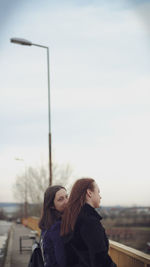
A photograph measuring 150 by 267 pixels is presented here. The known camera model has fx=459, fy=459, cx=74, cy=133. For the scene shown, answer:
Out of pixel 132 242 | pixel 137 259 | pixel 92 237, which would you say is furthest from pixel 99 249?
pixel 132 242

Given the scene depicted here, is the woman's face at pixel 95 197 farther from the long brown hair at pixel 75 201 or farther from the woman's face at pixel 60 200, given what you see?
the woman's face at pixel 60 200

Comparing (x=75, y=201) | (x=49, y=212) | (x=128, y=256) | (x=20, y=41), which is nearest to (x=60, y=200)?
(x=49, y=212)

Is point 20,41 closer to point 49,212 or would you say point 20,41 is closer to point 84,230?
point 49,212

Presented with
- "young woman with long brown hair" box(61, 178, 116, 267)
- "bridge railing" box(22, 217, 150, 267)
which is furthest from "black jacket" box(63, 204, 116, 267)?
"bridge railing" box(22, 217, 150, 267)

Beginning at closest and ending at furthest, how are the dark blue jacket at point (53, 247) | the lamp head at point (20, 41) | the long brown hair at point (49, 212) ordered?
the dark blue jacket at point (53, 247), the long brown hair at point (49, 212), the lamp head at point (20, 41)

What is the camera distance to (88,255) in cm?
319

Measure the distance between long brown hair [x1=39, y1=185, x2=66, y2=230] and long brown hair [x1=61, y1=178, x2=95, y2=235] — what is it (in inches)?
19.3

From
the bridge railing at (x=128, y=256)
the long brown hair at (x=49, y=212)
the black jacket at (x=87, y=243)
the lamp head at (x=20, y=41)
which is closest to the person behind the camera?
the black jacket at (x=87, y=243)

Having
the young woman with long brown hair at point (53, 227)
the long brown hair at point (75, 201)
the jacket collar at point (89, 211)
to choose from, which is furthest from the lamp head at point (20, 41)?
the jacket collar at point (89, 211)

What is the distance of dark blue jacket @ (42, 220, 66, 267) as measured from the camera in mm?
3344

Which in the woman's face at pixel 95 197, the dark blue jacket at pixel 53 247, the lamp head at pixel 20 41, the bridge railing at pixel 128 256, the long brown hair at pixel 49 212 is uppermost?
the lamp head at pixel 20 41

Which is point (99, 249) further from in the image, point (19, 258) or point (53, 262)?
point (19, 258)

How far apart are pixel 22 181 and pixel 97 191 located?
7322cm

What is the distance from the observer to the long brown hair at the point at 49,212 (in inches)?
153
